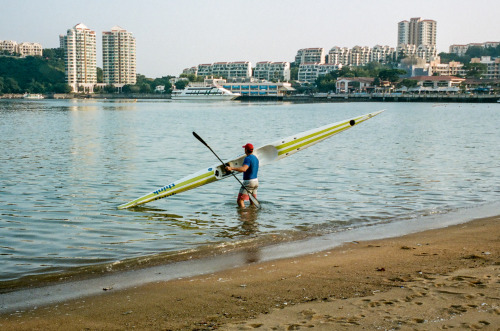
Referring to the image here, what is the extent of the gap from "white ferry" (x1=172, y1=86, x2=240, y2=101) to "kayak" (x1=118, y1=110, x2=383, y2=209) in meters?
160

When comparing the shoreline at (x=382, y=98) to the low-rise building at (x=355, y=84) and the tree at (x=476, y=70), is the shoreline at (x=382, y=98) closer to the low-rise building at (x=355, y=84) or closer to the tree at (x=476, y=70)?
the low-rise building at (x=355, y=84)

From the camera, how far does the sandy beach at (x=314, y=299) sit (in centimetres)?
553

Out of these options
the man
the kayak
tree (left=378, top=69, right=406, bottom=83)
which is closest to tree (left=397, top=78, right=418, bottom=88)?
tree (left=378, top=69, right=406, bottom=83)

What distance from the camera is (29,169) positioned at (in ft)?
69.3

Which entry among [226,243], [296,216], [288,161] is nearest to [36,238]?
[226,243]

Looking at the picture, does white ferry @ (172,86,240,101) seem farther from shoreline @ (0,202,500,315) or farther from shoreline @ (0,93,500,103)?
shoreline @ (0,202,500,315)

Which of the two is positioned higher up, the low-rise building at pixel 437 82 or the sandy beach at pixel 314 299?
the low-rise building at pixel 437 82

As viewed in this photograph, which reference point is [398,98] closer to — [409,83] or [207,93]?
[409,83]

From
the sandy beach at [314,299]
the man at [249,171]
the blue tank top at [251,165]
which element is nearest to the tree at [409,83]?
the man at [249,171]

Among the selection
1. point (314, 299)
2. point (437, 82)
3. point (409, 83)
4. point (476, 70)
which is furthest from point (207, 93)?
point (314, 299)

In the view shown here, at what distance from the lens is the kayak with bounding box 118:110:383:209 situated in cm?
1365

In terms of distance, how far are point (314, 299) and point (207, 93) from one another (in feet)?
557

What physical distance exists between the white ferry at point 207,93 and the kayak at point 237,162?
160m

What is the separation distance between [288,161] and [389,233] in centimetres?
1278
